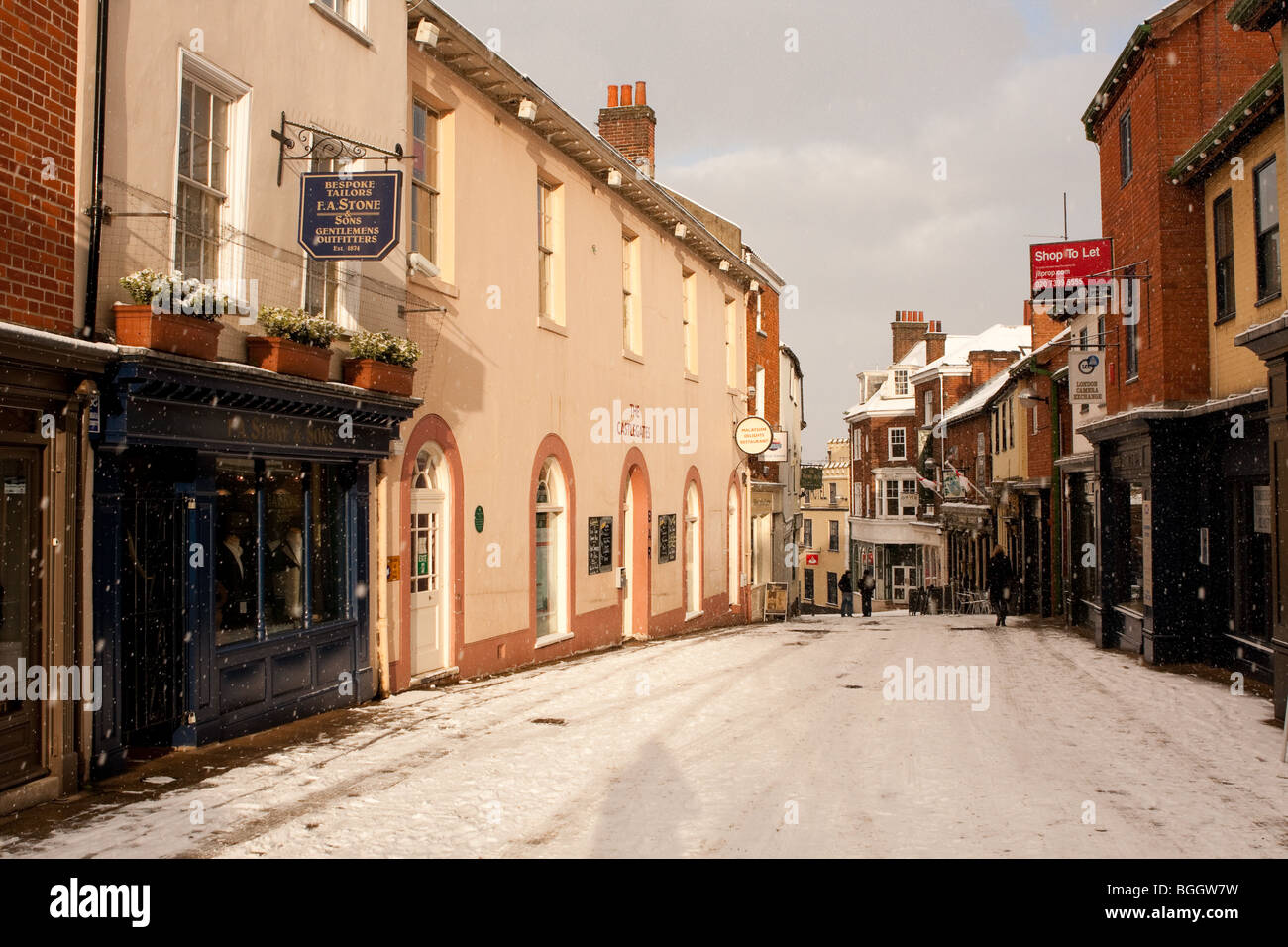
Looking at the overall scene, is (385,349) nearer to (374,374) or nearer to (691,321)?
(374,374)

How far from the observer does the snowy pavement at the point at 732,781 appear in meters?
6.15

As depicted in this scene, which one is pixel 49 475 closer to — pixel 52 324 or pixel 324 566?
pixel 52 324

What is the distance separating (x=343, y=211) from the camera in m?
9.27

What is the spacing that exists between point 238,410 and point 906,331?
51.4m

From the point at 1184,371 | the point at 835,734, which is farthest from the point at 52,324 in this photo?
the point at 1184,371

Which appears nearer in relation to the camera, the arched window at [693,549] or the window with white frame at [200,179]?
the window with white frame at [200,179]

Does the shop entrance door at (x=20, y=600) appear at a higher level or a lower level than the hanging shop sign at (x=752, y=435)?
lower

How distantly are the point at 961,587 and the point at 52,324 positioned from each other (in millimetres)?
38752

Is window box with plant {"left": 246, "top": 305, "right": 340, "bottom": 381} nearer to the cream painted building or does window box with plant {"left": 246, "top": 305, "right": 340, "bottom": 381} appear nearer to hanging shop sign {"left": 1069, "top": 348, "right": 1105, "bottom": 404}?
the cream painted building

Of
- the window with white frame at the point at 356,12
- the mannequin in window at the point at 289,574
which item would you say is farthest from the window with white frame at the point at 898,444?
the mannequin in window at the point at 289,574

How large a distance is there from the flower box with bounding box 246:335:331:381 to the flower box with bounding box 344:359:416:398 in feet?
2.88

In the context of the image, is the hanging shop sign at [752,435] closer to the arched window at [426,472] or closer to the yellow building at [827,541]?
the arched window at [426,472]

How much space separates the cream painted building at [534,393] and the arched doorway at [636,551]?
39 mm

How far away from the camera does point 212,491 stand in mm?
8469
